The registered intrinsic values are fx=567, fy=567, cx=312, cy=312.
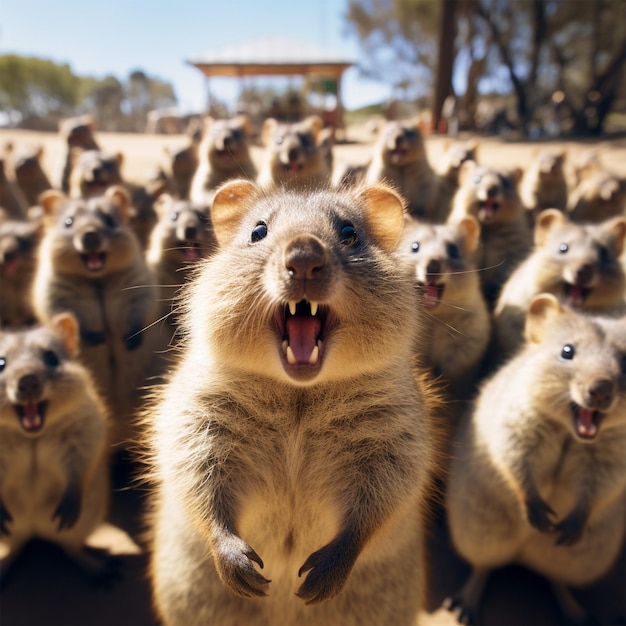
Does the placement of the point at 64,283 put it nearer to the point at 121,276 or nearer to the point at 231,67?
the point at 121,276

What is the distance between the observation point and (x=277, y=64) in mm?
26469

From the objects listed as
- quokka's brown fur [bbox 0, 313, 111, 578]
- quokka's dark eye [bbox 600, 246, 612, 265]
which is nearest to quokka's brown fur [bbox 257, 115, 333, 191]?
quokka's dark eye [bbox 600, 246, 612, 265]

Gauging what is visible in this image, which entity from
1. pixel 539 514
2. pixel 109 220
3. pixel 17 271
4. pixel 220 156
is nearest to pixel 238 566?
pixel 539 514

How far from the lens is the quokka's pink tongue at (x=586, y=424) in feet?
12.8

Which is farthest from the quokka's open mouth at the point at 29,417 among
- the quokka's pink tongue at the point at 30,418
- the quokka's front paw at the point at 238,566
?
the quokka's front paw at the point at 238,566

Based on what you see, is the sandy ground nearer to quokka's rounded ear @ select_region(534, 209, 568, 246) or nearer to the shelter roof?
quokka's rounded ear @ select_region(534, 209, 568, 246)

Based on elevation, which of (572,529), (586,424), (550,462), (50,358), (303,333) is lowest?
(572,529)

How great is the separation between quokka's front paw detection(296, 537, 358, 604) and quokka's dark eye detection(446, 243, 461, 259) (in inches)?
Answer: 130

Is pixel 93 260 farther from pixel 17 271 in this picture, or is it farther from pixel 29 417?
pixel 29 417

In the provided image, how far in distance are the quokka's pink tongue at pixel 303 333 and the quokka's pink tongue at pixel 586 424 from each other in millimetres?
2377

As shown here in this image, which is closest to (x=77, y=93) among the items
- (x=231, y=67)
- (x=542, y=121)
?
(x=231, y=67)

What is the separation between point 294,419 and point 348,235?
95cm

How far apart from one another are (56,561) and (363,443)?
11.6 feet

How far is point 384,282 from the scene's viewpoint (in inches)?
106
